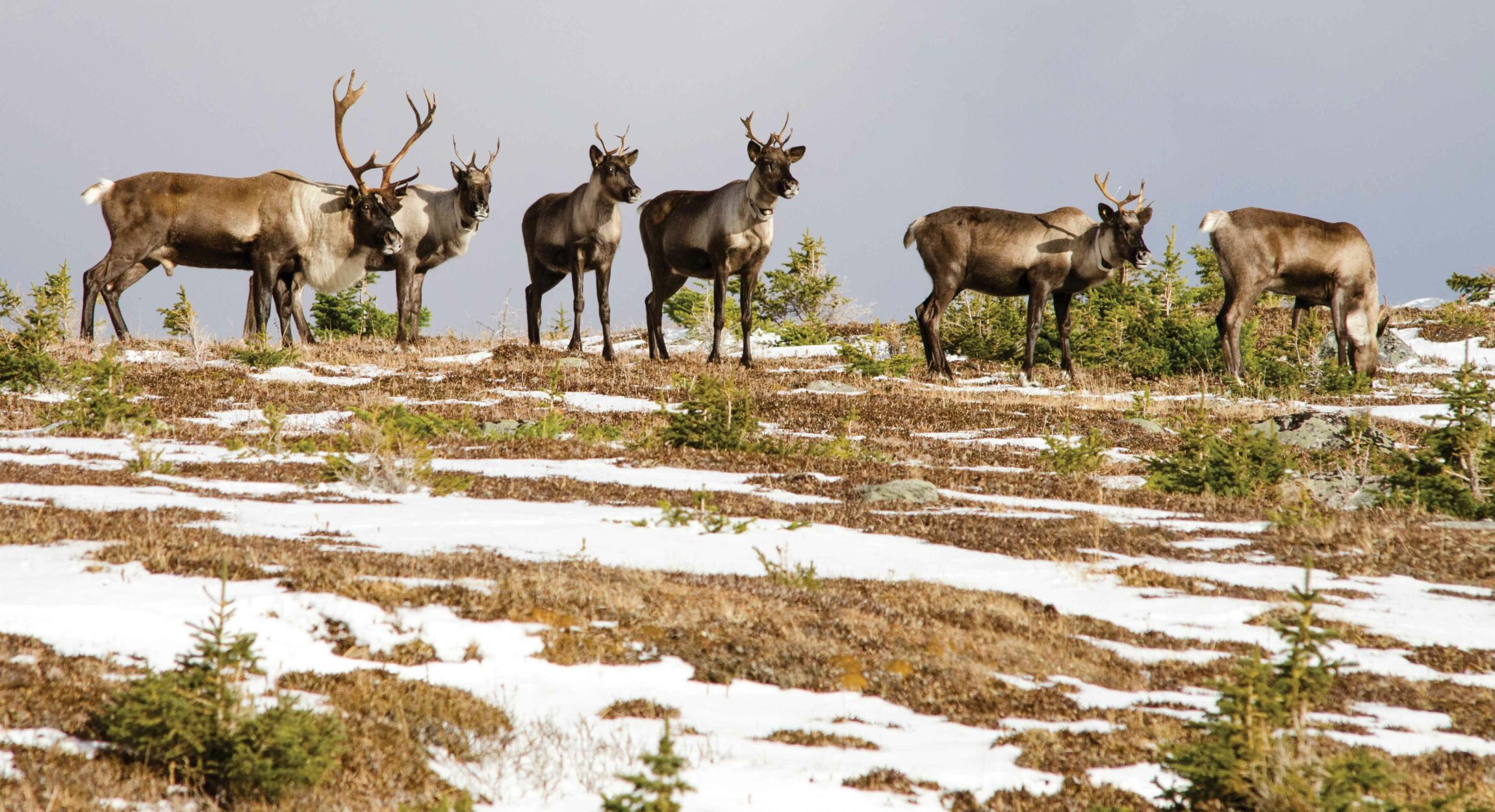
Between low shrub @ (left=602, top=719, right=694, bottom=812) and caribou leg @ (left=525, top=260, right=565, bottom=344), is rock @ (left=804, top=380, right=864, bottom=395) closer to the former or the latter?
caribou leg @ (left=525, top=260, right=565, bottom=344)

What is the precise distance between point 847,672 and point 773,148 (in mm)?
14552

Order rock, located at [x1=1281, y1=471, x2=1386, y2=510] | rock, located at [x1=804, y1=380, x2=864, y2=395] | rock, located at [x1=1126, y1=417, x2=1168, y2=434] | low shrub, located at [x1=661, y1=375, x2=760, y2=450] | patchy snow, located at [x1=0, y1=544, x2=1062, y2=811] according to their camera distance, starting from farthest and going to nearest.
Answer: rock, located at [x1=804, y1=380, x2=864, y2=395] → rock, located at [x1=1126, y1=417, x2=1168, y2=434] → low shrub, located at [x1=661, y1=375, x2=760, y2=450] → rock, located at [x1=1281, y1=471, x2=1386, y2=510] → patchy snow, located at [x1=0, y1=544, x2=1062, y2=811]

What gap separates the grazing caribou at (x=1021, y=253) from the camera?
65.8 feet

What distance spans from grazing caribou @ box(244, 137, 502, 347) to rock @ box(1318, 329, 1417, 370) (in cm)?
1386

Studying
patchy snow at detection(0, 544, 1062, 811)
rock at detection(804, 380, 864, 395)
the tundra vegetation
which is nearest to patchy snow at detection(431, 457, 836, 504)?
the tundra vegetation

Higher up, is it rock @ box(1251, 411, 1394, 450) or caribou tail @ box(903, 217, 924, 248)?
caribou tail @ box(903, 217, 924, 248)

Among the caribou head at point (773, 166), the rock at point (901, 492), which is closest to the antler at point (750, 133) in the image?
the caribou head at point (773, 166)

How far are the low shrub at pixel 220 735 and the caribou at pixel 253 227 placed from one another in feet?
51.4

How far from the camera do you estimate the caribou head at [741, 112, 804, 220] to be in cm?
1912

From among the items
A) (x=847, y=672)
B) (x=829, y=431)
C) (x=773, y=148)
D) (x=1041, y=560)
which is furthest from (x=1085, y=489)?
(x=773, y=148)

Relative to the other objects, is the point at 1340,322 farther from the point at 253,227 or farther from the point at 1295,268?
the point at 253,227

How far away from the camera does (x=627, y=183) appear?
19938 mm

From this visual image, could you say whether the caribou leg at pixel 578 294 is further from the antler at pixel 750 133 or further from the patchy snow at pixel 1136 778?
the patchy snow at pixel 1136 778

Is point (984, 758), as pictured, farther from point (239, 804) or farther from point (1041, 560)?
point (1041, 560)
